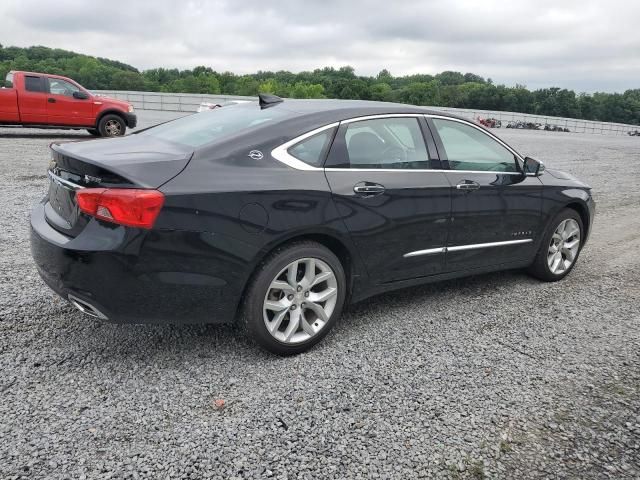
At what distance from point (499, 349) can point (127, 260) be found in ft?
8.02

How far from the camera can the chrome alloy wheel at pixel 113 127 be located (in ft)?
49.3

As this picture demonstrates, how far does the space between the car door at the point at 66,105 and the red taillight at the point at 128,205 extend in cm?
1303

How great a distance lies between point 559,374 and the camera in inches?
135

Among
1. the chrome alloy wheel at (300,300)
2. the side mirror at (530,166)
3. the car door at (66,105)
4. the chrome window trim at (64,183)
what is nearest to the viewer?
the chrome window trim at (64,183)

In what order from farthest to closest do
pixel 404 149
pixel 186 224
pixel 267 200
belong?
pixel 404 149
pixel 267 200
pixel 186 224

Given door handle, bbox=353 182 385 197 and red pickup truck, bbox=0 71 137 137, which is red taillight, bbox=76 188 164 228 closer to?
door handle, bbox=353 182 385 197

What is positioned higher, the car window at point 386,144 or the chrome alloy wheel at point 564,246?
the car window at point 386,144

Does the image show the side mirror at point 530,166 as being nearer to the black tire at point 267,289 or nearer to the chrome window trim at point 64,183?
the black tire at point 267,289

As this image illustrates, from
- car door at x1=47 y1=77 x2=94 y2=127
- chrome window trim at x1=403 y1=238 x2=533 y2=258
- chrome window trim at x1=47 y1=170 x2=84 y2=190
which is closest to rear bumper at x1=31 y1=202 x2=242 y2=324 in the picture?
chrome window trim at x1=47 y1=170 x2=84 y2=190

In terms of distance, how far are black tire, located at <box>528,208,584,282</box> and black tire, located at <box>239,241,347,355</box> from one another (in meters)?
2.48

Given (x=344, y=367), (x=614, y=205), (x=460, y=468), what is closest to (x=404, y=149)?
(x=344, y=367)

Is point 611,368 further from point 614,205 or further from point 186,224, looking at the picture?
point 614,205

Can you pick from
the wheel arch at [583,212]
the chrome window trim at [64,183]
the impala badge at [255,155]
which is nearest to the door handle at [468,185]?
the wheel arch at [583,212]

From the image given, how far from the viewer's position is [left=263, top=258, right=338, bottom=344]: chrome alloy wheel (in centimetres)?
335
